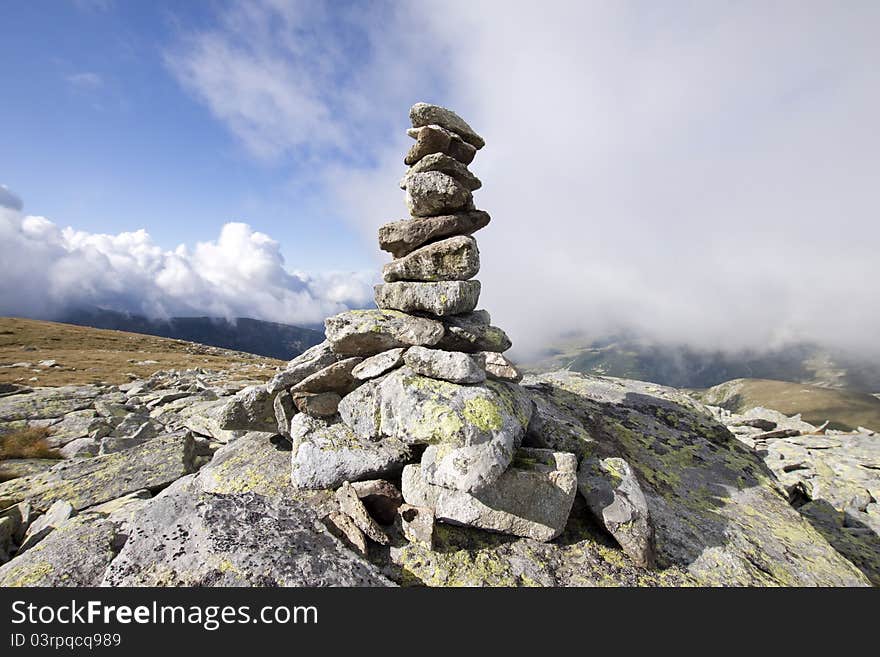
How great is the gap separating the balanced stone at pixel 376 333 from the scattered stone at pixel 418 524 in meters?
4.88

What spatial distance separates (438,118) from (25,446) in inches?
1081

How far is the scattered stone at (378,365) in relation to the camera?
1084cm

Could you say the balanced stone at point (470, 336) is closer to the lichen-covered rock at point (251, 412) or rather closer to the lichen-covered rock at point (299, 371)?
the lichen-covered rock at point (299, 371)

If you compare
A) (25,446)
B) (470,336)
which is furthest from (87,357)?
(470,336)

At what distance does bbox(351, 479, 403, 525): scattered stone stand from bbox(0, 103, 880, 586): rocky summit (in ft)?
0.11

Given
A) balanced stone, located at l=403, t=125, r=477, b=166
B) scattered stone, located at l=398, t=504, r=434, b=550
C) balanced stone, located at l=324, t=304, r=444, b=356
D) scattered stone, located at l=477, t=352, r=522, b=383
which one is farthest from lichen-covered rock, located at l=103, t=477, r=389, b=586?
balanced stone, located at l=403, t=125, r=477, b=166

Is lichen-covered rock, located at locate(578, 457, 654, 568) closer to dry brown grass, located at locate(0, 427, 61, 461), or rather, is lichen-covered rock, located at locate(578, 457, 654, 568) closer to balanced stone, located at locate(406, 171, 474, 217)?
balanced stone, located at locate(406, 171, 474, 217)

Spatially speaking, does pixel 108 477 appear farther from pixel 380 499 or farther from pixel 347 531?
pixel 380 499

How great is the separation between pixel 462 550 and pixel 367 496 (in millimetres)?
2425

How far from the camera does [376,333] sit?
11.4 meters

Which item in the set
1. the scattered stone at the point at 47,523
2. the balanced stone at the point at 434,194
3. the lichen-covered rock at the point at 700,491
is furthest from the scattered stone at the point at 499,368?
the scattered stone at the point at 47,523

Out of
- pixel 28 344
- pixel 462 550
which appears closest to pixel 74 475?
pixel 462 550

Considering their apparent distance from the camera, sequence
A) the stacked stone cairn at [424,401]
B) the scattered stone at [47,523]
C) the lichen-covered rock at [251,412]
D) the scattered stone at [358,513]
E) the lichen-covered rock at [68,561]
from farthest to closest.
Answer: the lichen-covered rock at [251,412] < the scattered stone at [47,523] < the stacked stone cairn at [424,401] < the scattered stone at [358,513] < the lichen-covered rock at [68,561]

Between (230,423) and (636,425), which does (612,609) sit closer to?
(636,425)
